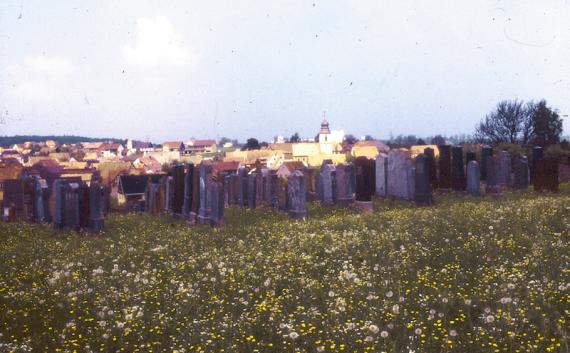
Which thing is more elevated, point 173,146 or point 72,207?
point 173,146

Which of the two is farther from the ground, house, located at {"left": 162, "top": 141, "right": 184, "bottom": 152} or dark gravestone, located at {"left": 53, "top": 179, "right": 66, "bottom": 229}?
house, located at {"left": 162, "top": 141, "right": 184, "bottom": 152}

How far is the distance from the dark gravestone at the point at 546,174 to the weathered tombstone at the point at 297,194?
10.9 m

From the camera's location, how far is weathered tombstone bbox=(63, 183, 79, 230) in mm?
17188

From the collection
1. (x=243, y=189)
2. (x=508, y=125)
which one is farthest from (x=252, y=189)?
(x=508, y=125)

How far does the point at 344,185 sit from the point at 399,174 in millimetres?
2489

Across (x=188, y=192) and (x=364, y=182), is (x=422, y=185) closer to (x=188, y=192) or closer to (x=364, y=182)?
(x=364, y=182)

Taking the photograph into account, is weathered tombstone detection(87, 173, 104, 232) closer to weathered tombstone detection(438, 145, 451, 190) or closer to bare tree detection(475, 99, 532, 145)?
weathered tombstone detection(438, 145, 451, 190)

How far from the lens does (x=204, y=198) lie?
18562 mm

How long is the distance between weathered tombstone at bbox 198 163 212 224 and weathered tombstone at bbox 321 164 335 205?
17.4 feet

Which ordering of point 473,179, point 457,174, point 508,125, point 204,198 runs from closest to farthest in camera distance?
1. point 204,198
2. point 473,179
3. point 457,174
4. point 508,125

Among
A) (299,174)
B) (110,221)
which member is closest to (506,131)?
(299,174)

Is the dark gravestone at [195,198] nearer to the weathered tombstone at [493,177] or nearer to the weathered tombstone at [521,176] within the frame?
the weathered tombstone at [493,177]

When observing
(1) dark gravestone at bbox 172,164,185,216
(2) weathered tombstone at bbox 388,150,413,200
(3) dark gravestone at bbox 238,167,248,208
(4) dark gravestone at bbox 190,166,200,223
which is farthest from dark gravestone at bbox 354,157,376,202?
(1) dark gravestone at bbox 172,164,185,216

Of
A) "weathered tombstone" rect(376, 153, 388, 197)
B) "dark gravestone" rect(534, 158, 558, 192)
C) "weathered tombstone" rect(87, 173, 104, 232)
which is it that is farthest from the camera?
"weathered tombstone" rect(376, 153, 388, 197)
